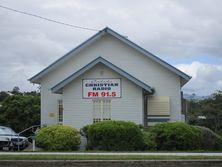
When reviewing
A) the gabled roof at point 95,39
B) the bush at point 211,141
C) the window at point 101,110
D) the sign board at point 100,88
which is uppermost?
the gabled roof at point 95,39

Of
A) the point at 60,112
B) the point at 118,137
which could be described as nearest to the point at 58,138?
the point at 118,137

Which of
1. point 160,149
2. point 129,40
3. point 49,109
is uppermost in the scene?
point 129,40

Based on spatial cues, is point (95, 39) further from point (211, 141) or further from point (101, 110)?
point (211, 141)

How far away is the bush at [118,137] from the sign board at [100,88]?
450 centimetres

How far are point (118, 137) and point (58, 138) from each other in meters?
3.08

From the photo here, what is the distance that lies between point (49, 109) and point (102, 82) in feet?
17.0

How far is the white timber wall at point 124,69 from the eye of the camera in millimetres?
31391

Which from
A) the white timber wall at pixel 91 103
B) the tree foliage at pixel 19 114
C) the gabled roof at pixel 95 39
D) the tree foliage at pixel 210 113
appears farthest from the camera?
the tree foliage at pixel 210 113

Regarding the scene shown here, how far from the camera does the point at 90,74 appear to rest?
29422 millimetres

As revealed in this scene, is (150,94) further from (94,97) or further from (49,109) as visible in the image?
(49,109)

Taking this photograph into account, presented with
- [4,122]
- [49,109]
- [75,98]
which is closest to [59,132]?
[75,98]

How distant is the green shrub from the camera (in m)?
24.2

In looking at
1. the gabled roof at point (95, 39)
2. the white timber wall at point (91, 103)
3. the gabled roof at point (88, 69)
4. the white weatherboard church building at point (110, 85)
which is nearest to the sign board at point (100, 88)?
the white weatherboard church building at point (110, 85)

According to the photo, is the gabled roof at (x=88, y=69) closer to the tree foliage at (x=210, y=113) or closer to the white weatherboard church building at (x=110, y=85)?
the white weatherboard church building at (x=110, y=85)
